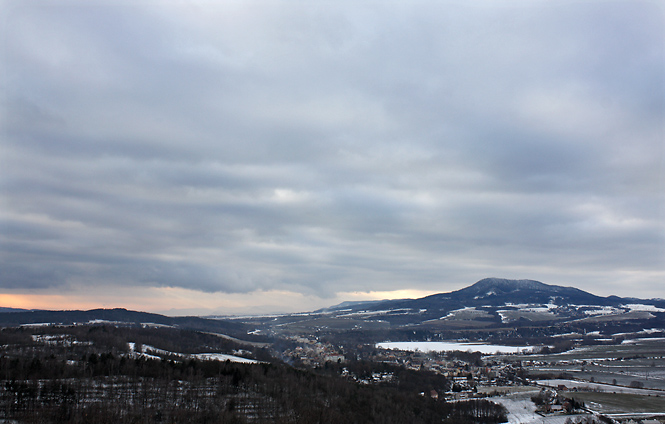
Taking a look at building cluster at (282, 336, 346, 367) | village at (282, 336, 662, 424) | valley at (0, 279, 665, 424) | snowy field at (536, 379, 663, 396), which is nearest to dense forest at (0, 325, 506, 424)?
valley at (0, 279, 665, 424)

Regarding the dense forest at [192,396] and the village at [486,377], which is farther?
the village at [486,377]

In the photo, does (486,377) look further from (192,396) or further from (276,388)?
(192,396)

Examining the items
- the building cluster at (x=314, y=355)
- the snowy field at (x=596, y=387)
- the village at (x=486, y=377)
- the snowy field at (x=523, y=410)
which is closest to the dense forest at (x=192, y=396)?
the snowy field at (x=523, y=410)

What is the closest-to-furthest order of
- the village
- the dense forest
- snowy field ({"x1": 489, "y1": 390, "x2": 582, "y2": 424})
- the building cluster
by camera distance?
the dense forest → snowy field ({"x1": 489, "y1": 390, "x2": 582, "y2": 424}) → the village → the building cluster

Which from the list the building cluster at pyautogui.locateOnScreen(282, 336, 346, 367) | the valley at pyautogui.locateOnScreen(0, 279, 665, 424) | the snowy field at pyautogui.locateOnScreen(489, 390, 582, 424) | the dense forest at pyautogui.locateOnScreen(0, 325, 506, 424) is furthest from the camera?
the building cluster at pyautogui.locateOnScreen(282, 336, 346, 367)

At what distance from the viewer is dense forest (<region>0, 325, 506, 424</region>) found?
54097 mm

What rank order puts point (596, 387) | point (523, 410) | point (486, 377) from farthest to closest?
1. point (486, 377)
2. point (596, 387)
3. point (523, 410)

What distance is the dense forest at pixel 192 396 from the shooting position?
54097 mm

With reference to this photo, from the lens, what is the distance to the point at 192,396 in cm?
6406

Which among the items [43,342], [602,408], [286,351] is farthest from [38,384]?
[286,351]

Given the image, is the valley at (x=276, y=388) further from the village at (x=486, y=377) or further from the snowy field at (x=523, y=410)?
the village at (x=486, y=377)

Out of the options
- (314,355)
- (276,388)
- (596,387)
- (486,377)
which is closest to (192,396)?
(276,388)

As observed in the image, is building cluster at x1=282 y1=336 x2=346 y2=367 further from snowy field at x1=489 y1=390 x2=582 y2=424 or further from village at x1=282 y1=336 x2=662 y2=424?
snowy field at x1=489 y1=390 x2=582 y2=424

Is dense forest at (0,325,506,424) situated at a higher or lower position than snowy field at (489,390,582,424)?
higher
